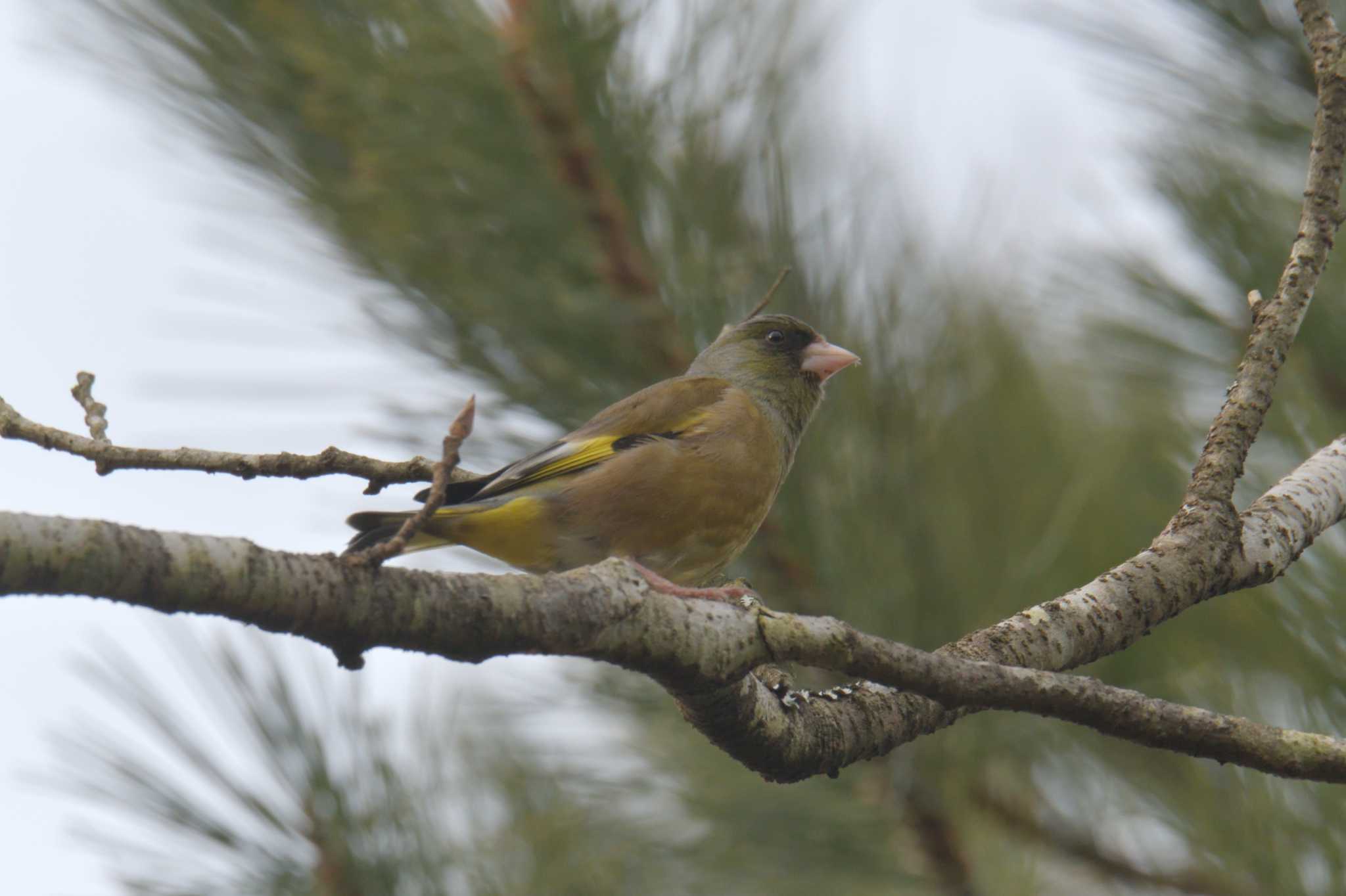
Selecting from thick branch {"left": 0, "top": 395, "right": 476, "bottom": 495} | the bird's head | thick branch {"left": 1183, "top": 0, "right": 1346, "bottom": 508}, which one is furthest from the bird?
thick branch {"left": 1183, "top": 0, "right": 1346, "bottom": 508}

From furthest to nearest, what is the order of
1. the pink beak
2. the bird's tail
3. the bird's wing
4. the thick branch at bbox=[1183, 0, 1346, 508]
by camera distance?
the pink beak < the bird's wing < the bird's tail < the thick branch at bbox=[1183, 0, 1346, 508]

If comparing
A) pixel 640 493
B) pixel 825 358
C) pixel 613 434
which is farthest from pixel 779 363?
pixel 640 493

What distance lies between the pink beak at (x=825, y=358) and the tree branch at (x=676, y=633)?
1582 millimetres

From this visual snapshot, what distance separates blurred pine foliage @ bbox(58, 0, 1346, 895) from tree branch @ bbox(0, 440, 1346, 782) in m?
1.41

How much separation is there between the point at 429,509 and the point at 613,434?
210 centimetres

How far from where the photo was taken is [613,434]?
3.88 m

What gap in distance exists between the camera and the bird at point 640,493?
3.57m

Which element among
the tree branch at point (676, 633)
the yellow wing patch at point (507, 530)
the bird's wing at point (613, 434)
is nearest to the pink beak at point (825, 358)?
the bird's wing at point (613, 434)

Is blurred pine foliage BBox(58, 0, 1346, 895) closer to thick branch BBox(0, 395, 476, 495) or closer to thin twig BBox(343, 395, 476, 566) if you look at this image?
thick branch BBox(0, 395, 476, 495)

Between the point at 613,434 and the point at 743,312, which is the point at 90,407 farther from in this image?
the point at 743,312

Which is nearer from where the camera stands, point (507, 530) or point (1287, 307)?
point (1287, 307)

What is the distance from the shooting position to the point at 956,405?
4316 millimetres

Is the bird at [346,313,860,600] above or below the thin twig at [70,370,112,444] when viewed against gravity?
below

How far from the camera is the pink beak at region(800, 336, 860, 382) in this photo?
419 cm
